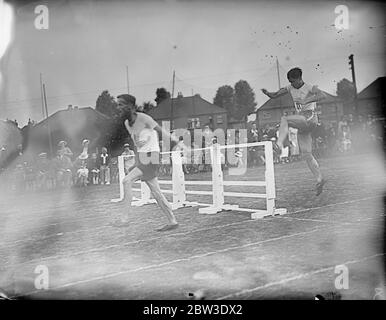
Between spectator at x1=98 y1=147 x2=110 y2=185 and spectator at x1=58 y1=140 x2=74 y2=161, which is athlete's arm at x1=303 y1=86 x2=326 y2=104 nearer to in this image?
spectator at x1=98 y1=147 x2=110 y2=185

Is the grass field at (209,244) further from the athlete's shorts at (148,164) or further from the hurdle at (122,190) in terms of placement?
the athlete's shorts at (148,164)

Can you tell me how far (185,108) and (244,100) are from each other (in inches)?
12.6

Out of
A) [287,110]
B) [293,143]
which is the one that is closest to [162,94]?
[287,110]

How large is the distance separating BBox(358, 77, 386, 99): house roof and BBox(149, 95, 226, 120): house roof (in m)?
0.80

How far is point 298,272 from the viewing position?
1.86m

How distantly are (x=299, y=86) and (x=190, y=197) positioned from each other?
1028 millimetres

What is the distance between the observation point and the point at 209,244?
213 cm

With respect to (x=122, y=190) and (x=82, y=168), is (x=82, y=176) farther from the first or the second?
(x=122, y=190)

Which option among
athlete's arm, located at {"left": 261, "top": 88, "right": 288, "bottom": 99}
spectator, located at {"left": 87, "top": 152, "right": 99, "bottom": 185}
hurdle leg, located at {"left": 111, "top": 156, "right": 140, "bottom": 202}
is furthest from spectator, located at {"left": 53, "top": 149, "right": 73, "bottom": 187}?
athlete's arm, located at {"left": 261, "top": 88, "right": 288, "bottom": 99}

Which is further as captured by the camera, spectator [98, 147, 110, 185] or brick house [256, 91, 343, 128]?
spectator [98, 147, 110, 185]

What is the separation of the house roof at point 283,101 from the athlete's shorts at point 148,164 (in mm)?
660

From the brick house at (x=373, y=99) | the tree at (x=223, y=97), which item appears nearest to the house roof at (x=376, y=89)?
the brick house at (x=373, y=99)

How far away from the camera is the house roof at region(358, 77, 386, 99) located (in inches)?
87.7
